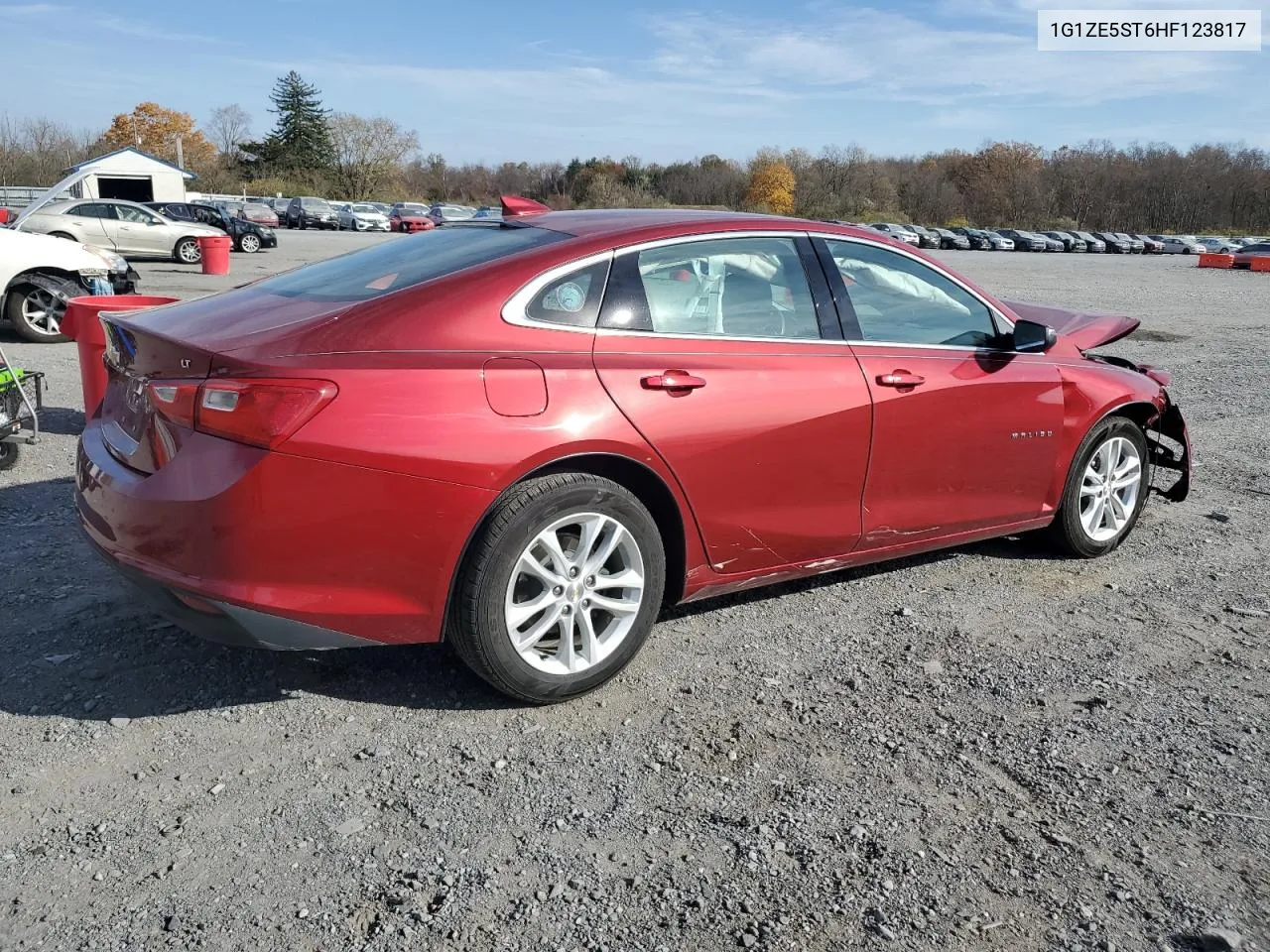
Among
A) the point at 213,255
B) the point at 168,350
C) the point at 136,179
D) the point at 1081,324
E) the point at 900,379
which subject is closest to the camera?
the point at 168,350

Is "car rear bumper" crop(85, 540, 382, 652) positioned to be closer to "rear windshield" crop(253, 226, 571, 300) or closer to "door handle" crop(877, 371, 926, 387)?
"rear windshield" crop(253, 226, 571, 300)

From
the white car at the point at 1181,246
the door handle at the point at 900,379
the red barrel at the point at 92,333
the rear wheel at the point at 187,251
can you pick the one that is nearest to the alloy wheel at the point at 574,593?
the door handle at the point at 900,379

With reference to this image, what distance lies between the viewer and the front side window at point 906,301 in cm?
429

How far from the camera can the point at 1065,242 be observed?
67625mm

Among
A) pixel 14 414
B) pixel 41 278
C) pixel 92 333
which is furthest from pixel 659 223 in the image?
pixel 41 278

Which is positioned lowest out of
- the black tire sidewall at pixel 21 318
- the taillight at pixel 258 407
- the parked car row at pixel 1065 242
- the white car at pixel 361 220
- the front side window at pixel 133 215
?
the black tire sidewall at pixel 21 318

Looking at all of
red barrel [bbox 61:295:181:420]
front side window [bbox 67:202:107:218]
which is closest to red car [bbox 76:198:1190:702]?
red barrel [bbox 61:295:181:420]

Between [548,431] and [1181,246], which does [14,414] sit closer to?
[548,431]

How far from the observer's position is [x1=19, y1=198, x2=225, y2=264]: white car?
22.2m

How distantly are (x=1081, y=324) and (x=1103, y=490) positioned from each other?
928 millimetres

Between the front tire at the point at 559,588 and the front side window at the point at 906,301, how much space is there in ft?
4.63

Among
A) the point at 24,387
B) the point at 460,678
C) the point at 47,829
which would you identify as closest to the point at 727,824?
the point at 460,678

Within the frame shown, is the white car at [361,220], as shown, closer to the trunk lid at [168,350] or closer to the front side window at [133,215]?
the front side window at [133,215]

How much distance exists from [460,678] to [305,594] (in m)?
0.83
